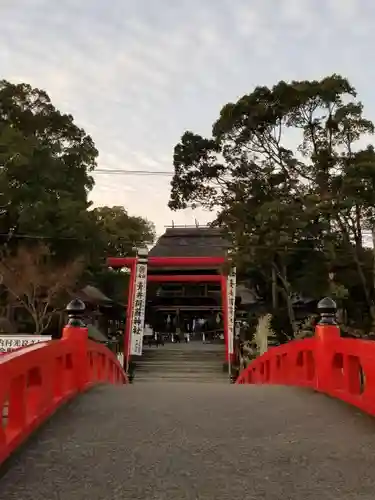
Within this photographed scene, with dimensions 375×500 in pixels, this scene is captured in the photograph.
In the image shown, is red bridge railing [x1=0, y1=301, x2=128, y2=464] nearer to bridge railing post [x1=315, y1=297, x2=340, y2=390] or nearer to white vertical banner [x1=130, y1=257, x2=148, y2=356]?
bridge railing post [x1=315, y1=297, x2=340, y2=390]

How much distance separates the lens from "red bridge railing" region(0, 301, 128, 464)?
13.9ft

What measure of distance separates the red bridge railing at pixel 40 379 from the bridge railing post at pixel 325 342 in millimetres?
3181

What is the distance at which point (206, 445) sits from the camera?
4.43m

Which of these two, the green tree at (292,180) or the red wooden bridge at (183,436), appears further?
the green tree at (292,180)

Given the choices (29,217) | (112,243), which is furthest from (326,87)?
(112,243)

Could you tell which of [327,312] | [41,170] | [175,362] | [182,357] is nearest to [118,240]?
[182,357]

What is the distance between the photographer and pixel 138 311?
2878cm

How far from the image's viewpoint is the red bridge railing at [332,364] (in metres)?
5.94

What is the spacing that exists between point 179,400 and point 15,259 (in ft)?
65.8

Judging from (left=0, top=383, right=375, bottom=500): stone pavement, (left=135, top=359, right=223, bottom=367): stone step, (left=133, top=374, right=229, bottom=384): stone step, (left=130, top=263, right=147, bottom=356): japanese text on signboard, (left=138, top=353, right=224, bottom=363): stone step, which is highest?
(left=130, top=263, right=147, bottom=356): japanese text on signboard

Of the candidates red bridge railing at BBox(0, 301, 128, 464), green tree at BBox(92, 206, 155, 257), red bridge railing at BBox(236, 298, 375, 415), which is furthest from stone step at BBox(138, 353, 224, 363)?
red bridge railing at BBox(0, 301, 128, 464)

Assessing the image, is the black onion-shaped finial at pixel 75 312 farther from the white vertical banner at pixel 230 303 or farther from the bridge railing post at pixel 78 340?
the white vertical banner at pixel 230 303

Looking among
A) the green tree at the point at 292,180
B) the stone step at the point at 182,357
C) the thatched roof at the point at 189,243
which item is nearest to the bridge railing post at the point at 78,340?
the green tree at the point at 292,180

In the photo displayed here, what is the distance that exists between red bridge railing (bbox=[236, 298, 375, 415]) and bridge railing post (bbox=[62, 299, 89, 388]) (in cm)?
320
